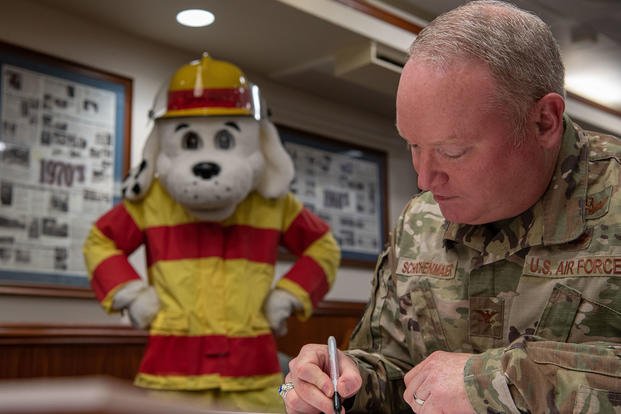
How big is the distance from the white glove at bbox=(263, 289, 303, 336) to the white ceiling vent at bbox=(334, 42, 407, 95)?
1.30 metres

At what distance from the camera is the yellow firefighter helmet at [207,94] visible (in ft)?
7.36

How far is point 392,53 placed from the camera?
3.34 m

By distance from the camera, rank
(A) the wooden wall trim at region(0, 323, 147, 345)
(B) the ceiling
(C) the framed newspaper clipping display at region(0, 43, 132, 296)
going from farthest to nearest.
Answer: (B) the ceiling → (C) the framed newspaper clipping display at region(0, 43, 132, 296) → (A) the wooden wall trim at region(0, 323, 147, 345)

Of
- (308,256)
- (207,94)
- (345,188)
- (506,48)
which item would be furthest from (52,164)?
(506,48)

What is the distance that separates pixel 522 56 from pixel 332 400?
1.55 feet

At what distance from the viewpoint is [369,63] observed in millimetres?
3248

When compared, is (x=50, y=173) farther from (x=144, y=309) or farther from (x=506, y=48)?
(x=506, y=48)

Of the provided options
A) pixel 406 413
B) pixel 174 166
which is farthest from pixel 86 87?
pixel 406 413

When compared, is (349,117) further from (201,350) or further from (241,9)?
(201,350)

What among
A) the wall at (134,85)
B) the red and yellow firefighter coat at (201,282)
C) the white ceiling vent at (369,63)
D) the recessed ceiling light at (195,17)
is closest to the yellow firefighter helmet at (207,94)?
the red and yellow firefighter coat at (201,282)

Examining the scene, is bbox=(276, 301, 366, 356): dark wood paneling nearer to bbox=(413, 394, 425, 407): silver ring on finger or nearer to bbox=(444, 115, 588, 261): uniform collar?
bbox=(444, 115, 588, 261): uniform collar

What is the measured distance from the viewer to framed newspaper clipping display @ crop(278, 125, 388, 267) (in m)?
3.83

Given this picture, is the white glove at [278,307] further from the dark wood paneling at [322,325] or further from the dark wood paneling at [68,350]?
the dark wood paneling at [322,325]

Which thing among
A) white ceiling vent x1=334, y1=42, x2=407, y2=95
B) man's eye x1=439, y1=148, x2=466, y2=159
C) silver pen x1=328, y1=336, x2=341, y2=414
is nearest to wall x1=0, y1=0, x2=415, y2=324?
white ceiling vent x1=334, y1=42, x2=407, y2=95
